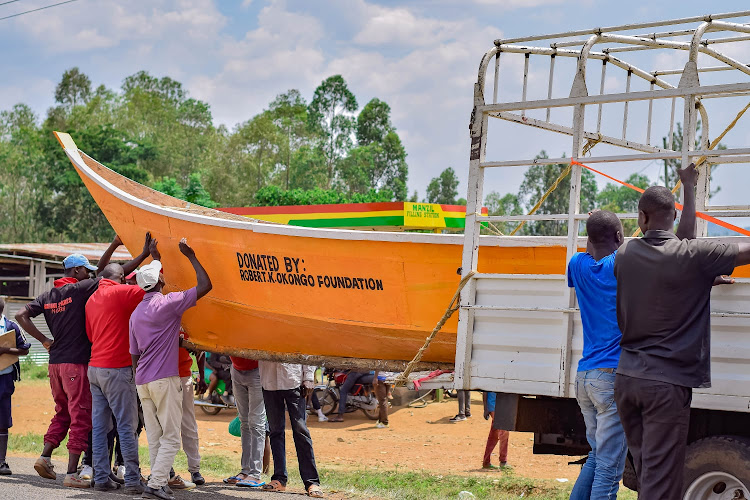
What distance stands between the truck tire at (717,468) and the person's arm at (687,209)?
48.0 inches

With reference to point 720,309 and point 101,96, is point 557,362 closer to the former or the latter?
point 720,309

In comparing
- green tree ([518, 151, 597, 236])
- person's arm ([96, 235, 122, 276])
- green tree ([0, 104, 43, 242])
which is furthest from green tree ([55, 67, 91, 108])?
person's arm ([96, 235, 122, 276])

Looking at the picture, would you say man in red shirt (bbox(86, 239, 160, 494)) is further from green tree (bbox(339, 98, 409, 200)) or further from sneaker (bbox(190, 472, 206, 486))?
green tree (bbox(339, 98, 409, 200))

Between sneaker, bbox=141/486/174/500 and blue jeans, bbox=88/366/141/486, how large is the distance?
195 mm

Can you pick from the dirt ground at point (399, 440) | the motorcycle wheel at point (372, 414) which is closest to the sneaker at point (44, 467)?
the dirt ground at point (399, 440)

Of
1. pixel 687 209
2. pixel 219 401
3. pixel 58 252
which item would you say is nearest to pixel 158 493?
pixel 687 209

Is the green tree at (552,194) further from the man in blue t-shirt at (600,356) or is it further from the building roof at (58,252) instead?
the man in blue t-shirt at (600,356)

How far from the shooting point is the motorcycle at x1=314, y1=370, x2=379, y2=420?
14.9 meters

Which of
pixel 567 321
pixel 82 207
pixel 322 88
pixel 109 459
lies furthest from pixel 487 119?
pixel 322 88

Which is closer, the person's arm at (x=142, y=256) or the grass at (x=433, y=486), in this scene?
the person's arm at (x=142, y=256)

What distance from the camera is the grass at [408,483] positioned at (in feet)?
24.8

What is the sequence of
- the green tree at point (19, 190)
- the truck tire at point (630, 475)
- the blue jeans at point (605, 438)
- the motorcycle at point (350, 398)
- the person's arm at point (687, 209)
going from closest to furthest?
the person's arm at point (687, 209) < the blue jeans at point (605, 438) < the truck tire at point (630, 475) < the motorcycle at point (350, 398) < the green tree at point (19, 190)

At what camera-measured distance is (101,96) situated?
54875 mm

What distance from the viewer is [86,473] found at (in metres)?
7.15
